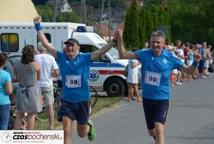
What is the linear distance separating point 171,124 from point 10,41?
10820 mm

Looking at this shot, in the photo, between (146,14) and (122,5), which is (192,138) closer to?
(146,14)

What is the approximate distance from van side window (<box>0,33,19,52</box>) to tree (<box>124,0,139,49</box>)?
969 inches

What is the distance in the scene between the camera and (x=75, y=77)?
10766 millimetres

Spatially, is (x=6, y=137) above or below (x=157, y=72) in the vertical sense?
below

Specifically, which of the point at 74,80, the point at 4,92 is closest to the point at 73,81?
the point at 74,80

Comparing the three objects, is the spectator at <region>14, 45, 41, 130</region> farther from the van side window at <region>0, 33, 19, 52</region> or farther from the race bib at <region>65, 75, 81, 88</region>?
the van side window at <region>0, 33, 19, 52</region>

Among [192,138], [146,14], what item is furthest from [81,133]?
[146,14]

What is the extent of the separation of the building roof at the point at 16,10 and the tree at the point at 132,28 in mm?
6960

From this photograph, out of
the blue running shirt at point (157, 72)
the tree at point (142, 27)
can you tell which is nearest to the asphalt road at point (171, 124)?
the blue running shirt at point (157, 72)

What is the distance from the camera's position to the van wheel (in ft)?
82.0

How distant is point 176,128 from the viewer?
16.0 m

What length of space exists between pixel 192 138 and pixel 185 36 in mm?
76405

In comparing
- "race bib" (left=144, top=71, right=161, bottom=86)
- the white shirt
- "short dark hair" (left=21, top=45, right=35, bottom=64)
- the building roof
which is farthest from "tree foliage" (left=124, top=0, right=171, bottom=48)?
"race bib" (left=144, top=71, right=161, bottom=86)

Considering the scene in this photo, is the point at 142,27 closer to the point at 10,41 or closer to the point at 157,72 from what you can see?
the point at 10,41
